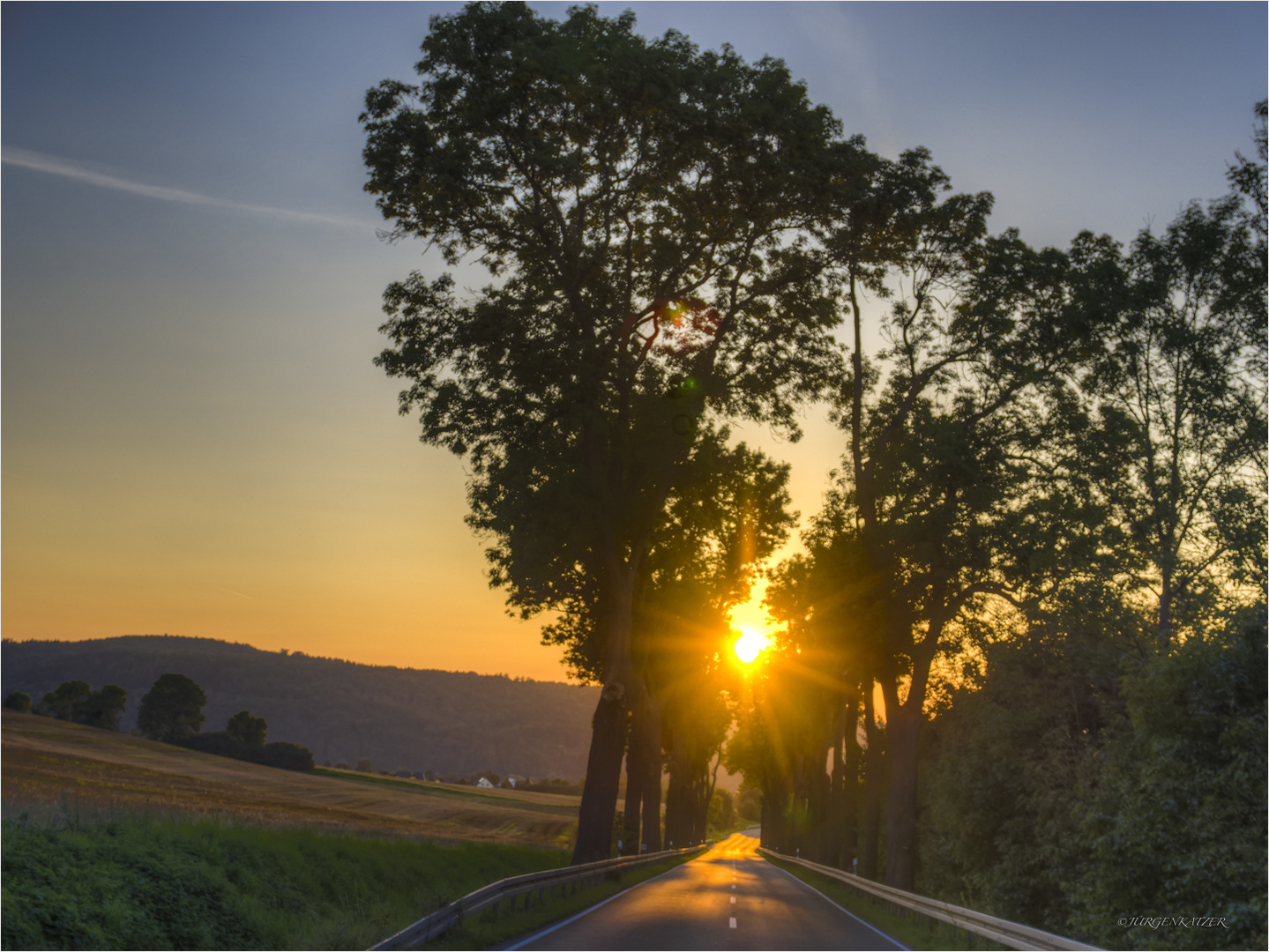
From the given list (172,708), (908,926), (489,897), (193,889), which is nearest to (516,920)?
(489,897)

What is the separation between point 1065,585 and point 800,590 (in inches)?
642

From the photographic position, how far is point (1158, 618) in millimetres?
25047

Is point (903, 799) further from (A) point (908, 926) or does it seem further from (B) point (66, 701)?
(B) point (66, 701)

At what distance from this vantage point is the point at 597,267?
74.3 ft

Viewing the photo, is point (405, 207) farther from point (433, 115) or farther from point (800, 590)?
point (800, 590)

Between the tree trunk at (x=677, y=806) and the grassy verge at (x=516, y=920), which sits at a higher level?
the grassy verge at (x=516, y=920)

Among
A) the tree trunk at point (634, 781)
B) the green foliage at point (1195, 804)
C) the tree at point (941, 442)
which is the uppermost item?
the tree at point (941, 442)

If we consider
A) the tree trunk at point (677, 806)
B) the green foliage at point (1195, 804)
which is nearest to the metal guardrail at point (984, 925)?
the green foliage at point (1195, 804)

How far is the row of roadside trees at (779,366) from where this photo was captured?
21.4m

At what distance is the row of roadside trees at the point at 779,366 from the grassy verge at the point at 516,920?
13.1ft

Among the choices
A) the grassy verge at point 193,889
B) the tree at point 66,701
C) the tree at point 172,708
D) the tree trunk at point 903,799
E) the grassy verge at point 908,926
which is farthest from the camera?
the tree at point 172,708

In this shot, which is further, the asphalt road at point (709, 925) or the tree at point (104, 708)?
the tree at point (104, 708)

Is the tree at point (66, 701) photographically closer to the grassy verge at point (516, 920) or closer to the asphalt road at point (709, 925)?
the asphalt road at point (709, 925)

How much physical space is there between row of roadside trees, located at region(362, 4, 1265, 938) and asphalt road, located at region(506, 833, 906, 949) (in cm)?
388
